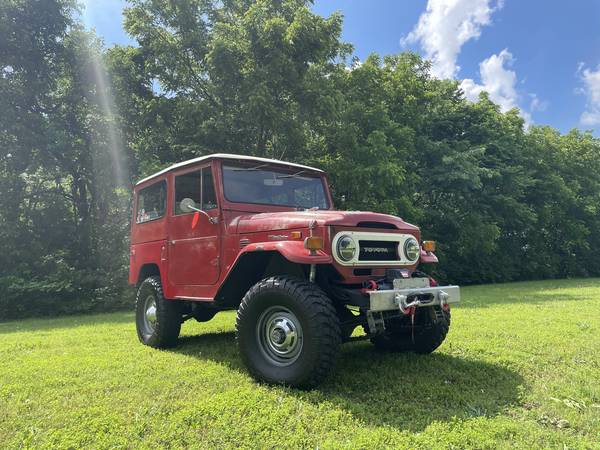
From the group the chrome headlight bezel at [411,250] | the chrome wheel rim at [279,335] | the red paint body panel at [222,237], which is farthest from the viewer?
the chrome headlight bezel at [411,250]

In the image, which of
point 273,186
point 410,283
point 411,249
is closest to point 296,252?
point 410,283

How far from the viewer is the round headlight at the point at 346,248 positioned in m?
4.14

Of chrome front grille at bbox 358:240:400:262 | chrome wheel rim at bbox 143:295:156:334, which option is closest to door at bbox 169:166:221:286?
chrome wheel rim at bbox 143:295:156:334

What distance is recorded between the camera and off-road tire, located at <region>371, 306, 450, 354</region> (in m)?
4.71

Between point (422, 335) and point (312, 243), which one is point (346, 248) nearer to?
point (312, 243)

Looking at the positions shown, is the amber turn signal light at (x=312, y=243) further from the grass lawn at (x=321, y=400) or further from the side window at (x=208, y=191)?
A: the side window at (x=208, y=191)

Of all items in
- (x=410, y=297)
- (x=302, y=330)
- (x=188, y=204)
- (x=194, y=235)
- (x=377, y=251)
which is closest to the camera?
(x=302, y=330)

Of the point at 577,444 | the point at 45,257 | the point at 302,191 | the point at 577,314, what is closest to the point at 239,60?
the point at 45,257

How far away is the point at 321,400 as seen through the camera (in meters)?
3.71

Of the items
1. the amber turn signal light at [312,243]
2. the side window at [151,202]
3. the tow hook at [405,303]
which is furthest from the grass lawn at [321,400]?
the side window at [151,202]

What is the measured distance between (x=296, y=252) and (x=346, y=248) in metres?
0.50

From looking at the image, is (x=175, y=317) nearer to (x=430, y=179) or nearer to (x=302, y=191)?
(x=302, y=191)

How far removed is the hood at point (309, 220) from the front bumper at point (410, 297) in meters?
0.73

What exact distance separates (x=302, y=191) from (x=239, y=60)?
33.7 feet
